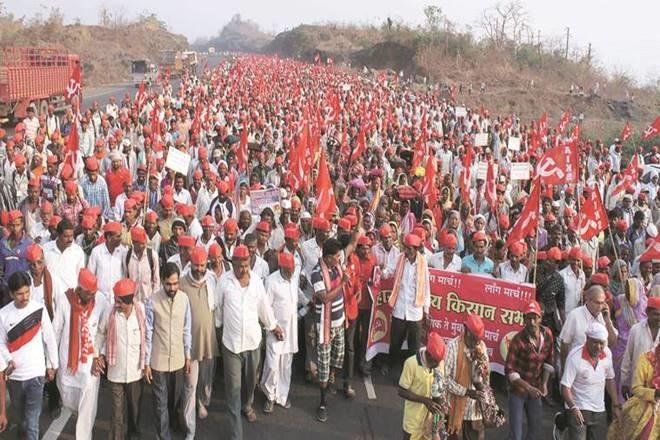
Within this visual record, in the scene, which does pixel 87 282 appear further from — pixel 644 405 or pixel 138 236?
pixel 644 405

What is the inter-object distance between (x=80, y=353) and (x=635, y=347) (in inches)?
173

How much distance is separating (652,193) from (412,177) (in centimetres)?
462

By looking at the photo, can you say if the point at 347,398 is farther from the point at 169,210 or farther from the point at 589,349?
the point at 169,210

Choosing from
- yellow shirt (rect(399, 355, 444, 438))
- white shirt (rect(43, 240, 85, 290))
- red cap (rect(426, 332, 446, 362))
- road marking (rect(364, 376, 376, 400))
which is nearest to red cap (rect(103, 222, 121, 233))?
white shirt (rect(43, 240, 85, 290))

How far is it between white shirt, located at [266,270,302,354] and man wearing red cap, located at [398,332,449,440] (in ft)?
6.14

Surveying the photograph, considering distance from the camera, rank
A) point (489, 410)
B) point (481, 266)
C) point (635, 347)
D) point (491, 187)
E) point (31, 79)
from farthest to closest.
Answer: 1. point (31, 79)
2. point (491, 187)
3. point (481, 266)
4. point (635, 347)
5. point (489, 410)

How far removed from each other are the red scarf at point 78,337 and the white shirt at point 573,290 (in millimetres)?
4574

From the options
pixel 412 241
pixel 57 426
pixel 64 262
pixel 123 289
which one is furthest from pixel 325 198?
pixel 57 426

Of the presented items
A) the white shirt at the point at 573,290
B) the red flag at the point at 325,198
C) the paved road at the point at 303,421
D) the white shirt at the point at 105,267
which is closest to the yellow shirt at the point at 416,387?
the paved road at the point at 303,421

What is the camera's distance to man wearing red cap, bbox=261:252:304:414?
6004 millimetres

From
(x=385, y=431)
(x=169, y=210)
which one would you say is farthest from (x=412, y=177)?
(x=385, y=431)

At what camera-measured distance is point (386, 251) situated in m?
7.09

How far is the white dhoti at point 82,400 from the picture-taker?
16.3ft

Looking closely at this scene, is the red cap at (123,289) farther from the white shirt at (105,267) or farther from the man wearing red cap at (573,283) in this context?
the man wearing red cap at (573,283)
